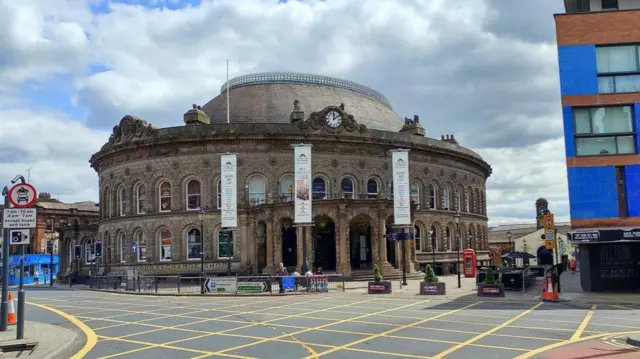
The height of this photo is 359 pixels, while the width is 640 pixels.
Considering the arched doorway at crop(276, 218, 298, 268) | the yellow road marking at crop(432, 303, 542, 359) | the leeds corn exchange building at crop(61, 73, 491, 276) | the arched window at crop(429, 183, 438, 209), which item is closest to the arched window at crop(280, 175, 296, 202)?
the leeds corn exchange building at crop(61, 73, 491, 276)

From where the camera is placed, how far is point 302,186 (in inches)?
1479

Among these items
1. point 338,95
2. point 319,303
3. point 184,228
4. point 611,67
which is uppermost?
point 338,95

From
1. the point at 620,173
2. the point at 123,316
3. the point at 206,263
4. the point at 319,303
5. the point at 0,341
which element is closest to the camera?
the point at 0,341

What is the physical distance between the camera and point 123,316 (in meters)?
21.1

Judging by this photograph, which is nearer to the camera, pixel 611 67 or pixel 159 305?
pixel 159 305

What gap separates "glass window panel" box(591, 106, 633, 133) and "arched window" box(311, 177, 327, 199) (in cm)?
2293

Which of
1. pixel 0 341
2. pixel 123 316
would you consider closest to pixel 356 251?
pixel 123 316

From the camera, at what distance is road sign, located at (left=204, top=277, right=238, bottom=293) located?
104ft

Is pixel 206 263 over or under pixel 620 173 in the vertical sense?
under

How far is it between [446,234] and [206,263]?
2350cm

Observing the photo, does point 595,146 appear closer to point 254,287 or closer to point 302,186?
point 302,186

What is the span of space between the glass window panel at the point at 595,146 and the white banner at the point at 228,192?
22.5 m

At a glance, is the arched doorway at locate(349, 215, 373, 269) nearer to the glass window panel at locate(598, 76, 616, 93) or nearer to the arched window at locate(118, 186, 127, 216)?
the arched window at locate(118, 186, 127, 216)

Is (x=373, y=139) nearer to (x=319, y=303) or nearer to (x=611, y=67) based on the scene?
(x=611, y=67)
